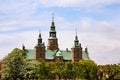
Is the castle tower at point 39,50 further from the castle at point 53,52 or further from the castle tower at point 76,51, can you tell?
the castle tower at point 76,51

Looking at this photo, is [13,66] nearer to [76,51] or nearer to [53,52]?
[53,52]

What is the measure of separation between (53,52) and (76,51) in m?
9.82

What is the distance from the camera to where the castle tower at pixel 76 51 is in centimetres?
17512

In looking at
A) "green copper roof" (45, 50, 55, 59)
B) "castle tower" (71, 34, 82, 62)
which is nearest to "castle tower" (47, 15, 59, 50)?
"green copper roof" (45, 50, 55, 59)

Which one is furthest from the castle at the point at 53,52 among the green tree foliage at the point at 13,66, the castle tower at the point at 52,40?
the green tree foliage at the point at 13,66

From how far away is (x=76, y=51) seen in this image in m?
175

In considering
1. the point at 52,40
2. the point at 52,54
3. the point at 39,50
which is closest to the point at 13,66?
the point at 39,50

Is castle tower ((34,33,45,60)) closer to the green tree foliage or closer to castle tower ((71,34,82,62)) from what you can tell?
castle tower ((71,34,82,62))

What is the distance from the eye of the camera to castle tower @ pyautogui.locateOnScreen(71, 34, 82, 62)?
175125 millimetres

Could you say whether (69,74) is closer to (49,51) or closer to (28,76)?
(28,76)

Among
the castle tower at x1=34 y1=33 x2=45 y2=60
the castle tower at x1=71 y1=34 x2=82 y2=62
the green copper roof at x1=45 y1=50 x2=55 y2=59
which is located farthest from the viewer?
the castle tower at x1=71 y1=34 x2=82 y2=62

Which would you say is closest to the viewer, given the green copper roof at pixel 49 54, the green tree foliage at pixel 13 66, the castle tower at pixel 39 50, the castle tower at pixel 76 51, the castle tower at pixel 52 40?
the green tree foliage at pixel 13 66

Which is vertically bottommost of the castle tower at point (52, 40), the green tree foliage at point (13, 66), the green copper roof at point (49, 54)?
the green tree foliage at point (13, 66)

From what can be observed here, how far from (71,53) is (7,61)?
80007 mm
